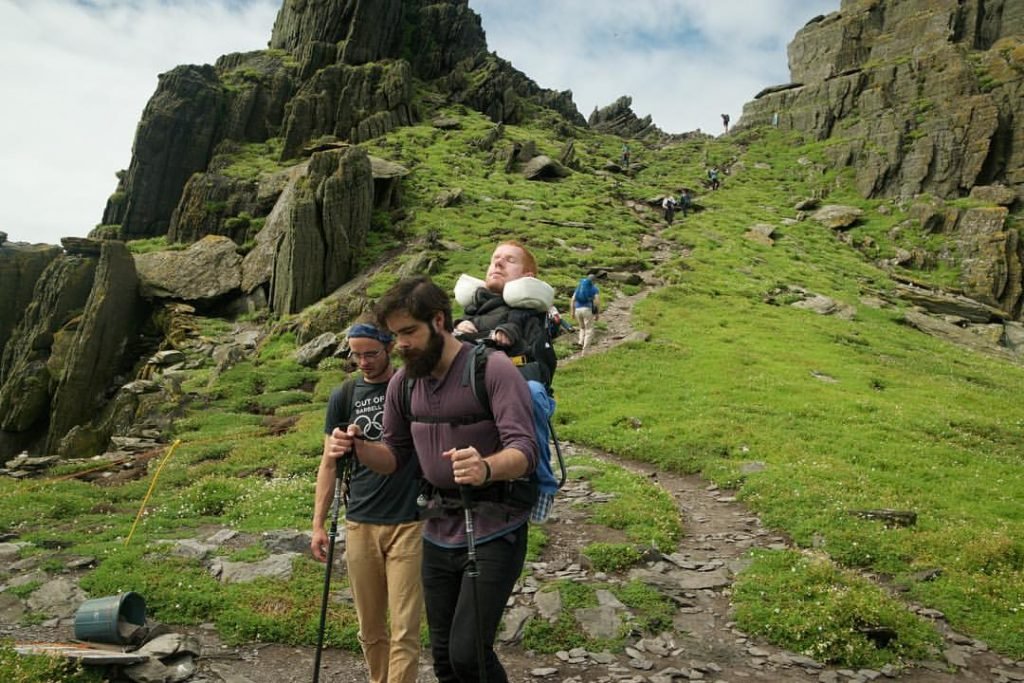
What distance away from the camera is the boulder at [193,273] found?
40.2m

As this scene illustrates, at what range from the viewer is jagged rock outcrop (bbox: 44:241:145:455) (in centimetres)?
3167

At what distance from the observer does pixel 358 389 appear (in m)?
6.90

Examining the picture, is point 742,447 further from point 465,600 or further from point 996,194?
point 996,194

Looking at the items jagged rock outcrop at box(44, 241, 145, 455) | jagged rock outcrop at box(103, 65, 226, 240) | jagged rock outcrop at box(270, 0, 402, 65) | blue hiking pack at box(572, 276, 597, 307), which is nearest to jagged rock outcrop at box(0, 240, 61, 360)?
jagged rock outcrop at box(44, 241, 145, 455)

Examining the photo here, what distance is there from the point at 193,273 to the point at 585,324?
29315 mm

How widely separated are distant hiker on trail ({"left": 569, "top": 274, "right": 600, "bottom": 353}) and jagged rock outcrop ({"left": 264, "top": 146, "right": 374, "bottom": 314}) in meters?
19.4

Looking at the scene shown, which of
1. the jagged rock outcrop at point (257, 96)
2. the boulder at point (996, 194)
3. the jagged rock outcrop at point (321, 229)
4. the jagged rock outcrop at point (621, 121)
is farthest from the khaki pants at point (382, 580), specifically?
the jagged rock outcrop at point (621, 121)

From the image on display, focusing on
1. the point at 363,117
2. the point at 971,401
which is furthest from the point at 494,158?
the point at 971,401

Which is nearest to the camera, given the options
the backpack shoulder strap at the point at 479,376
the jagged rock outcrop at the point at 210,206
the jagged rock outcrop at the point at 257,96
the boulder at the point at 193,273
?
the backpack shoulder strap at the point at 479,376

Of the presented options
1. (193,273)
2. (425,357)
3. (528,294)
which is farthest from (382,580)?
(193,273)

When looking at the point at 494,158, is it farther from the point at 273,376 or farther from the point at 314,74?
the point at 273,376

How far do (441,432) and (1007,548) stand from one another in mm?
10877

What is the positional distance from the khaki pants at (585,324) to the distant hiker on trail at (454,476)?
22.5 meters

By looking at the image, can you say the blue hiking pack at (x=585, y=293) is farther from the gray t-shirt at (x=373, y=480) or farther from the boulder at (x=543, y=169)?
the boulder at (x=543, y=169)
